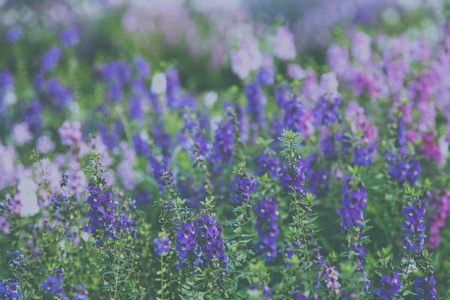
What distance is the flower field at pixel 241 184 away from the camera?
231 centimetres

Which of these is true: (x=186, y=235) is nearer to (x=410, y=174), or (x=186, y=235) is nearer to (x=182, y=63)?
(x=410, y=174)

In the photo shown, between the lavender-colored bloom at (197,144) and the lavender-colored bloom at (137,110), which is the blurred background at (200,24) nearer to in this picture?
the lavender-colored bloom at (137,110)

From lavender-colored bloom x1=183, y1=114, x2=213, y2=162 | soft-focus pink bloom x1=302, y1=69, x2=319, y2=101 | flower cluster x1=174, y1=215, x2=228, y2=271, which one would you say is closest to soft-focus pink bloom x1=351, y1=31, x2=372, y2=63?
soft-focus pink bloom x1=302, y1=69, x2=319, y2=101

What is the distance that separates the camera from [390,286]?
7.48 ft

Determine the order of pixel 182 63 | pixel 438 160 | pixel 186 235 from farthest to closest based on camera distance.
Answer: pixel 182 63, pixel 438 160, pixel 186 235

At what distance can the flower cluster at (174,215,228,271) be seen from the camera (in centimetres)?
226

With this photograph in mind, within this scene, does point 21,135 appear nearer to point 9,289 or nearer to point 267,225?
point 9,289

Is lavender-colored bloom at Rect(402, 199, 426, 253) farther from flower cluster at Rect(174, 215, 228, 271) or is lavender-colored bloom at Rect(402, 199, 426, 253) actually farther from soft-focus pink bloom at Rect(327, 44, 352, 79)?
soft-focus pink bloom at Rect(327, 44, 352, 79)

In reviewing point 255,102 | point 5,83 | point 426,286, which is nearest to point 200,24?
point 5,83

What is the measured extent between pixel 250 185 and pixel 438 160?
7.27 feet

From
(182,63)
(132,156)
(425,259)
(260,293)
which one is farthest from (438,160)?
(182,63)

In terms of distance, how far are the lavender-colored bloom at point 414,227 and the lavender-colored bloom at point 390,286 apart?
7.0 inches

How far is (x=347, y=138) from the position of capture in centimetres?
329

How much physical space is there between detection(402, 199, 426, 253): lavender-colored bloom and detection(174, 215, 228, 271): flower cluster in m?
0.99
